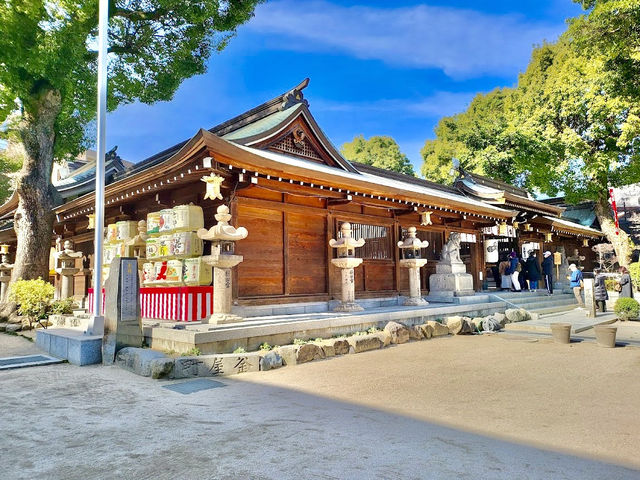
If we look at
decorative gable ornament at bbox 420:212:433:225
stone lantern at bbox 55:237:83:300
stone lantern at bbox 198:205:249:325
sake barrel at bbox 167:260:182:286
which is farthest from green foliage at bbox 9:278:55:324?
decorative gable ornament at bbox 420:212:433:225

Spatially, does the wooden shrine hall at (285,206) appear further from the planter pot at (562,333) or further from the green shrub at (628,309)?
the planter pot at (562,333)

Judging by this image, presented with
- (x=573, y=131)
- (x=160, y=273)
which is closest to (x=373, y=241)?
(x=160, y=273)

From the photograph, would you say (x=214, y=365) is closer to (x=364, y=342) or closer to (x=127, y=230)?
(x=364, y=342)

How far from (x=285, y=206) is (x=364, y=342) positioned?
4212 millimetres

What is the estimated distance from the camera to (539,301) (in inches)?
661

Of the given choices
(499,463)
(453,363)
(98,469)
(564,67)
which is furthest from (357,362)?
(564,67)

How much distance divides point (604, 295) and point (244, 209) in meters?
14.5

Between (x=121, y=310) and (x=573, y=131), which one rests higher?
(x=573, y=131)

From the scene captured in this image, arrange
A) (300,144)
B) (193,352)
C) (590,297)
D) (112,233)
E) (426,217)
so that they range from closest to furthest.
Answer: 1. (193,352)
2. (112,233)
3. (300,144)
4. (426,217)
5. (590,297)

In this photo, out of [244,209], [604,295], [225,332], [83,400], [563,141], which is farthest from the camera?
[563,141]

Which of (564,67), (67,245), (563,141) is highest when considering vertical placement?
(564,67)

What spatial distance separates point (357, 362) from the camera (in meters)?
7.74

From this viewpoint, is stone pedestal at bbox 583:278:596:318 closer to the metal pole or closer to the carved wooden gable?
the carved wooden gable

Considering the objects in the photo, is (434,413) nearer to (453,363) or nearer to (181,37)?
(453,363)
